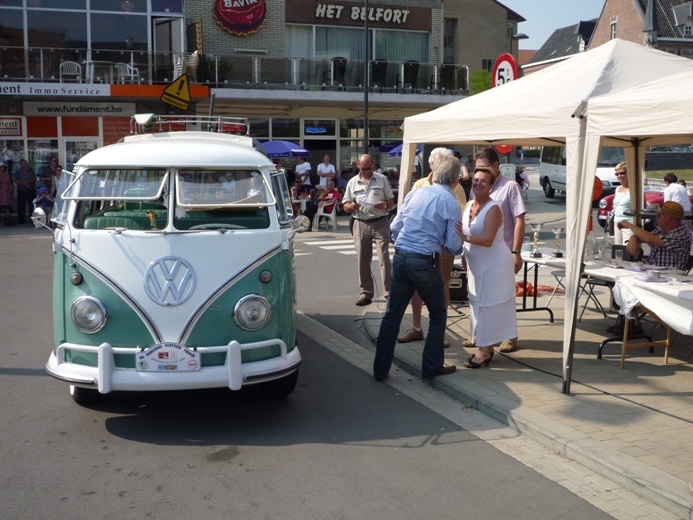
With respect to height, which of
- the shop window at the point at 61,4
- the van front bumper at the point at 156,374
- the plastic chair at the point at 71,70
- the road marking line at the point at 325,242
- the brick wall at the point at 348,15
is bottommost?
the road marking line at the point at 325,242

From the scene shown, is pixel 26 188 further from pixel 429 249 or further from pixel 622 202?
pixel 429 249

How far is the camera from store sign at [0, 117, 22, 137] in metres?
24.9

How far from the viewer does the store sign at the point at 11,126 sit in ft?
81.7

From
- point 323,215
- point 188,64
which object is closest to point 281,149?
point 323,215

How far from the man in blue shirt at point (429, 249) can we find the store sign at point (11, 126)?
21604 millimetres

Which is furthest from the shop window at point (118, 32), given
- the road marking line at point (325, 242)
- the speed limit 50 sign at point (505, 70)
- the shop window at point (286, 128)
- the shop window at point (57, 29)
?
the speed limit 50 sign at point (505, 70)

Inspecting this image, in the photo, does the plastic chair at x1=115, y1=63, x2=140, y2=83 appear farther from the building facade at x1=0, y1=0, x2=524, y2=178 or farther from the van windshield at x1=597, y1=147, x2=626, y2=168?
the van windshield at x1=597, y1=147, x2=626, y2=168

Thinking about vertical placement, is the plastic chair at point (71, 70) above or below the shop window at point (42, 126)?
above

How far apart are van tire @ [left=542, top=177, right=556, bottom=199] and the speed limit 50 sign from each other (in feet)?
71.9

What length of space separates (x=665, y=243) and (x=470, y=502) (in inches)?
179

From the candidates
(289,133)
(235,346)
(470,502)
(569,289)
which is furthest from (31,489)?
(289,133)

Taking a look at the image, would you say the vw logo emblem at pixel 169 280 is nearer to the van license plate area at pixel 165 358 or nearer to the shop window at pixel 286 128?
the van license plate area at pixel 165 358

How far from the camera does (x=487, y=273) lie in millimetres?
7172

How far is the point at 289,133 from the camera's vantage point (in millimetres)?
29250
